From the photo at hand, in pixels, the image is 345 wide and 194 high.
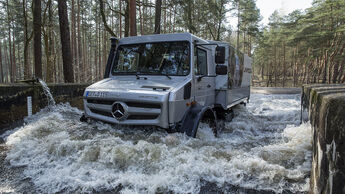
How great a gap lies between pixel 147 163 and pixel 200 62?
2.71 metres

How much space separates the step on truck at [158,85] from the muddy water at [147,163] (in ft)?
1.04

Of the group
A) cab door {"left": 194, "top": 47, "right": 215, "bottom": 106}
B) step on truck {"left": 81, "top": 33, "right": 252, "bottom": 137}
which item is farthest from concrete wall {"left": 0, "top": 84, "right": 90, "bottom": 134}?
cab door {"left": 194, "top": 47, "right": 215, "bottom": 106}

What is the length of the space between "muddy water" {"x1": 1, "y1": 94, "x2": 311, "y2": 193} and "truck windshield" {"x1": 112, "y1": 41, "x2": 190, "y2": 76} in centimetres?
132

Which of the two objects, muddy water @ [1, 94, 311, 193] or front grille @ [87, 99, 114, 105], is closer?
muddy water @ [1, 94, 311, 193]

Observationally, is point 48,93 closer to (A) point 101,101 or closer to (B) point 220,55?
(A) point 101,101

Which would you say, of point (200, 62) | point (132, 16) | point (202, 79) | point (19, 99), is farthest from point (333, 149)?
point (132, 16)

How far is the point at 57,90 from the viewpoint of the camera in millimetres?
7273

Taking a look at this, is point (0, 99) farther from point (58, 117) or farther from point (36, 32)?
point (36, 32)

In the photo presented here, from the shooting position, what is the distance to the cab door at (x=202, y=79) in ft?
15.8

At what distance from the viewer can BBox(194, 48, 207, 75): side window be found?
480cm

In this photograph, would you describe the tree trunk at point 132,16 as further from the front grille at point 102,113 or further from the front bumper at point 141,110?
the front bumper at point 141,110

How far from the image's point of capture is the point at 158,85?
161 inches

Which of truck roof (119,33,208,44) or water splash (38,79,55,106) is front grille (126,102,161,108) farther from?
water splash (38,79,55,106)

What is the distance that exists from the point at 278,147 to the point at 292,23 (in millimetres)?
39292
